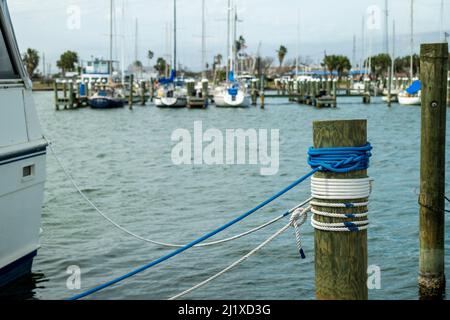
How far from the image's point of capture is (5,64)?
8.65m

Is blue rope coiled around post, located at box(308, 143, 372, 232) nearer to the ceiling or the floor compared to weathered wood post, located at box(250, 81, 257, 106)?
nearer to the floor

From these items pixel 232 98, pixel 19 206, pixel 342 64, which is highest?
pixel 342 64

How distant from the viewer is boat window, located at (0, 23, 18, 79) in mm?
8547

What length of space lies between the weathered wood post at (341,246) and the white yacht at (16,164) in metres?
3.89

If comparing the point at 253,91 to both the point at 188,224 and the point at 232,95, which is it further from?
the point at 188,224

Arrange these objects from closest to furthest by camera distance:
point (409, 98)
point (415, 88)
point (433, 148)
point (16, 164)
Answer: point (433, 148), point (16, 164), point (415, 88), point (409, 98)

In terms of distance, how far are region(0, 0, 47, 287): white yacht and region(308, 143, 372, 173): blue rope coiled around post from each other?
3923 mm

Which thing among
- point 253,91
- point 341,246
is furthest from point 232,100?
point 341,246

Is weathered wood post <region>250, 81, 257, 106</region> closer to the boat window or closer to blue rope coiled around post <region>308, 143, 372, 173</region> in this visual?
the boat window

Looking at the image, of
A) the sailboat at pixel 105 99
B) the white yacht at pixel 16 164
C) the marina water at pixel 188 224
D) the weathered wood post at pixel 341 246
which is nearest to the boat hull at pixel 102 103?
the sailboat at pixel 105 99

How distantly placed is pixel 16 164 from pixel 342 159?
4.26 m

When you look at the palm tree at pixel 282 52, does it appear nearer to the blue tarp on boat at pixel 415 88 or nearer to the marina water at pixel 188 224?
the blue tarp on boat at pixel 415 88

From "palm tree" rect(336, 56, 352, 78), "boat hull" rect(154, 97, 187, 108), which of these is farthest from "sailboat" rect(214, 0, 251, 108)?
"palm tree" rect(336, 56, 352, 78)
